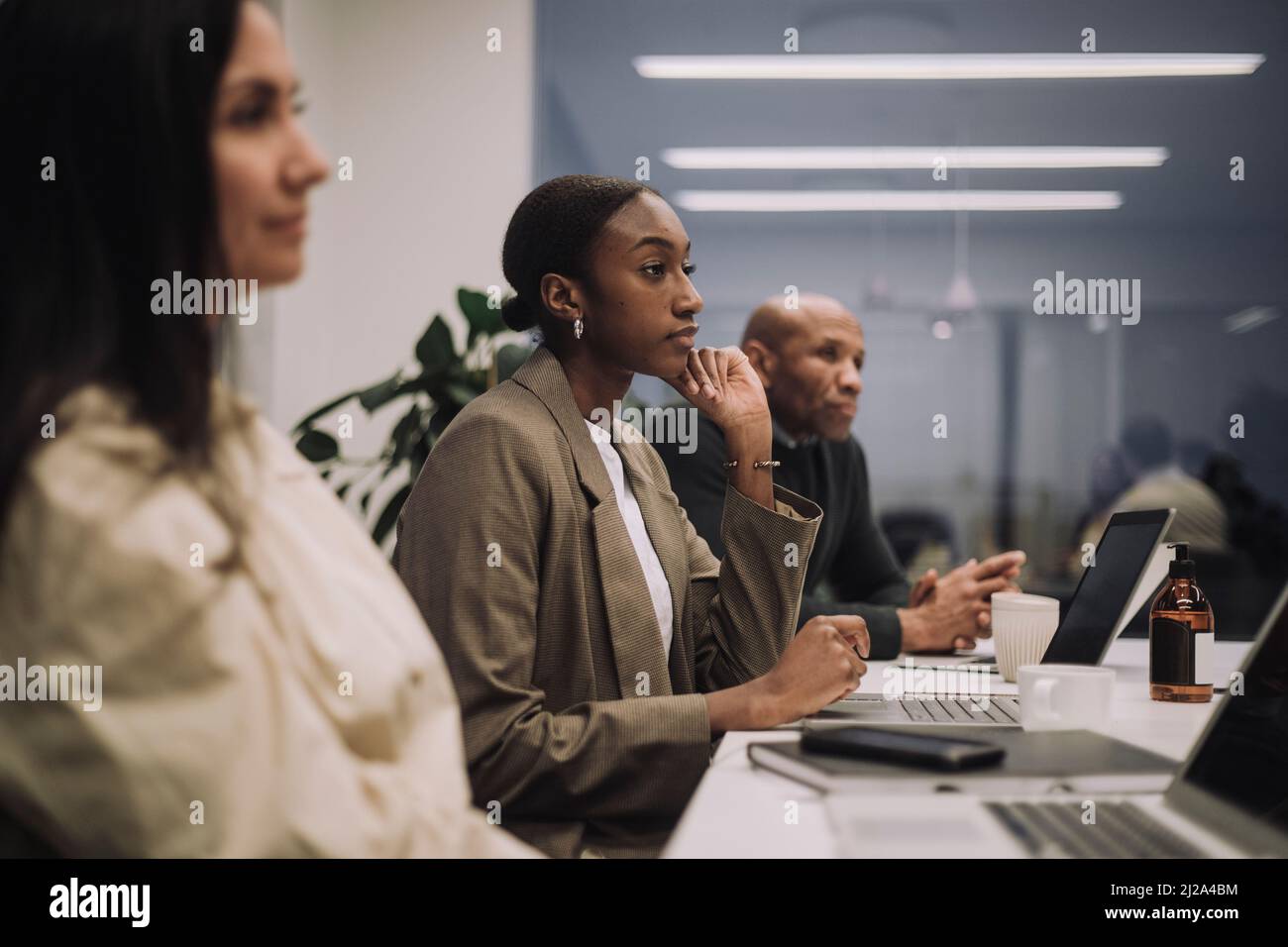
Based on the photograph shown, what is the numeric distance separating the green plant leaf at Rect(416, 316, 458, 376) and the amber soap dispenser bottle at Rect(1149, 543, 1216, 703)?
1.89 m

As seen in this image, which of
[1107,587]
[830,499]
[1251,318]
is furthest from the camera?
[1251,318]

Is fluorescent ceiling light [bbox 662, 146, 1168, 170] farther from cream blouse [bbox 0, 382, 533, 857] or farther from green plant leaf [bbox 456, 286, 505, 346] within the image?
cream blouse [bbox 0, 382, 533, 857]

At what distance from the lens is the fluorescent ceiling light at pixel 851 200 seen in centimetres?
355

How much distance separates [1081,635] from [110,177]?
1.50m

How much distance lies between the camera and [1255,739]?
88cm

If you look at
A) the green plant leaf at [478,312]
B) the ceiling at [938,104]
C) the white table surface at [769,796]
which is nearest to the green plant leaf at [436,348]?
the green plant leaf at [478,312]

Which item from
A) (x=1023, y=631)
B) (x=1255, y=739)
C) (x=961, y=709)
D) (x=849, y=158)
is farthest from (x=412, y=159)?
(x=1255, y=739)

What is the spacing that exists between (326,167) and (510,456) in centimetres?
54

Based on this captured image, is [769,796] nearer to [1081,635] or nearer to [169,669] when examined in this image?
[169,669]

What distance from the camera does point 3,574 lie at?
0.62 metres

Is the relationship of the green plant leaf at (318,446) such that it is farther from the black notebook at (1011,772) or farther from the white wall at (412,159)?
the black notebook at (1011,772)

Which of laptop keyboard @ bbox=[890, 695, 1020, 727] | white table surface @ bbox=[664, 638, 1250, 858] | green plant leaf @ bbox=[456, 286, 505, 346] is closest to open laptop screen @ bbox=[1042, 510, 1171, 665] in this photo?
white table surface @ bbox=[664, 638, 1250, 858]
